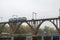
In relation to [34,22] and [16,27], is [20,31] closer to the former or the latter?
[16,27]

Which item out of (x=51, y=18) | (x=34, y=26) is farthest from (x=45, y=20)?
(x=34, y=26)

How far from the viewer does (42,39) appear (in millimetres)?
30375

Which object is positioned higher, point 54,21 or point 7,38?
point 54,21

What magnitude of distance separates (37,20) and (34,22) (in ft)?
6.64

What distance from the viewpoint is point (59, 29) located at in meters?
43.7

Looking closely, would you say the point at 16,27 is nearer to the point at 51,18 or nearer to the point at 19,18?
the point at 19,18

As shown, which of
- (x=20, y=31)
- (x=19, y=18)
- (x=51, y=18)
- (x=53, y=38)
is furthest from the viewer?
(x=20, y=31)

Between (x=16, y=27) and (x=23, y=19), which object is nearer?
(x=23, y=19)

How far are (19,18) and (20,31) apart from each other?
12092mm

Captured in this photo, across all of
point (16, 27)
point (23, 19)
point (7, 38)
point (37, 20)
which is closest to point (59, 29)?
point (37, 20)

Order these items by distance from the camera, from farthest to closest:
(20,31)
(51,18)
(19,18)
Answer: (20,31) → (19,18) → (51,18)

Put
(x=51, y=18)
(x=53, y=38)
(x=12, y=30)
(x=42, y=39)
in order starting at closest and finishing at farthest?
(x=53, y=38)
(x=42, y=39)
(x=51, y=18)
(x=12, y=30)

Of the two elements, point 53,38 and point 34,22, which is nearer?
point 53,38

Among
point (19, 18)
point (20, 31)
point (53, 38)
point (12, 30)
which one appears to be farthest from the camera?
point (20, 31)
